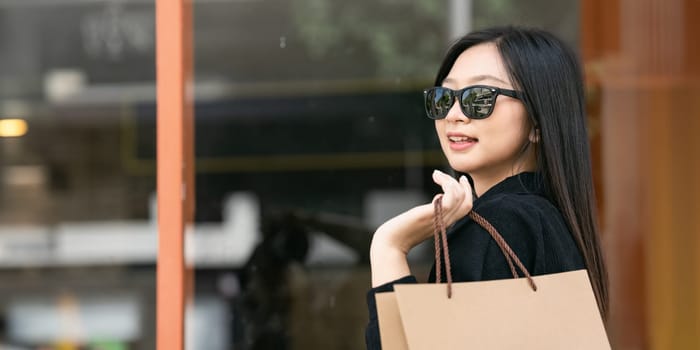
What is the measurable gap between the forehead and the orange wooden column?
1.02 m

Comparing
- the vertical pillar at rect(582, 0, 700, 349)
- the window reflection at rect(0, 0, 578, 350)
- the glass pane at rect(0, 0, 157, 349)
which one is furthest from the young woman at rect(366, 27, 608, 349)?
the glass pane at rect(0, 0, 157, 349)

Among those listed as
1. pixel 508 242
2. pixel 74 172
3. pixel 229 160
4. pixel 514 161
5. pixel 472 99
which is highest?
pixel 472 99

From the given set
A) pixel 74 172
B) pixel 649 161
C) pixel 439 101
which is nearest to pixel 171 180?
pixel 439 101

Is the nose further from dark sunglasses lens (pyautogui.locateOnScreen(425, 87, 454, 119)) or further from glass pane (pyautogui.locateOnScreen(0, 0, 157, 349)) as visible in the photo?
glass pane (pyautogui.locateOnScreen(0, 0, 157, 349))

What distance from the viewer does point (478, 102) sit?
1.50 metres

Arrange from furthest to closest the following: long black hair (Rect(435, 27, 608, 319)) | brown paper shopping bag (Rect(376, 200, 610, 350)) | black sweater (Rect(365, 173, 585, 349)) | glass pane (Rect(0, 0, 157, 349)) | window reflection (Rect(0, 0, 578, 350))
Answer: glass pane (Rect(0, 0, 157, 349)) → window reflection (Rect(0, 0, 578, 350)) → long black hair (Rect(435, 27, 608, 319)) → black sweater (Rect(365, 173, 585, 349)) → brown paper shopping bag (Rect(376, 200, 610, 350))

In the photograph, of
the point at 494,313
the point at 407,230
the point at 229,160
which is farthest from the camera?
the point at 229,160

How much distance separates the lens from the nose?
1508mm

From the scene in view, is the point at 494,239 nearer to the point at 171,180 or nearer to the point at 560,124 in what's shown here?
the point at 560,124

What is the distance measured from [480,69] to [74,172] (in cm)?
735

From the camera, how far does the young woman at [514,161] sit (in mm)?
1397

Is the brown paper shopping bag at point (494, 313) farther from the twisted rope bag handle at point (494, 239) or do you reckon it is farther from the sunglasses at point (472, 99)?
the sunglasses at point (472, 99)

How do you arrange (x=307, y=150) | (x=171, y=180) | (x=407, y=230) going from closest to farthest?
(x=407, y=230), (x=171, y=180), (x=307, y=150)

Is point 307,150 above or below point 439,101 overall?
below
